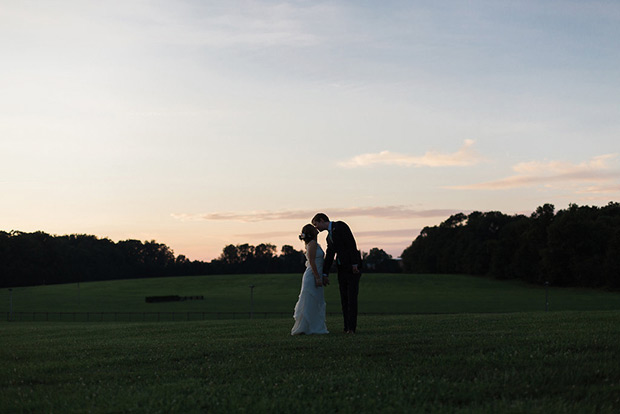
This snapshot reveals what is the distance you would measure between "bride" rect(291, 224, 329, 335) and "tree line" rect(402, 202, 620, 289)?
307ft

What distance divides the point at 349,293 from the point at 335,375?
561 cm

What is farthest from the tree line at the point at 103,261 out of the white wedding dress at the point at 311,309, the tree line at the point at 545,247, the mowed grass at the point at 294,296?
the white wedding dress at the point at 311,309

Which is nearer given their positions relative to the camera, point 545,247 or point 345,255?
point 345,255

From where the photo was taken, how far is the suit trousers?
15070 millimetres

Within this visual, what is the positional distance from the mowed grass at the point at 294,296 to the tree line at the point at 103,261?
23792 millimetres

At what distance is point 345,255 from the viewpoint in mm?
15047

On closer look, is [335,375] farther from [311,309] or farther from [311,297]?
[311,297]

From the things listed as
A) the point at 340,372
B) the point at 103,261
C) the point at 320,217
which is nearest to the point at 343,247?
the point at 320,217

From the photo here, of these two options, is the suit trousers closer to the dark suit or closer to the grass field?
the dark suit

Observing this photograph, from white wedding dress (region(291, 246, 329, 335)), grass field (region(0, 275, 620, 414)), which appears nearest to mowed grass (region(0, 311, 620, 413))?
grass field (region(0, 275, 620, 414))

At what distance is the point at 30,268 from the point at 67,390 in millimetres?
153945

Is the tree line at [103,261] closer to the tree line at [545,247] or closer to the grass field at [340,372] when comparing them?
the tree line at [545,247]

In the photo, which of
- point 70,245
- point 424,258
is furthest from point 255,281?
point 70,245

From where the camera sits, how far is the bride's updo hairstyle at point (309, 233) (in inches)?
612
